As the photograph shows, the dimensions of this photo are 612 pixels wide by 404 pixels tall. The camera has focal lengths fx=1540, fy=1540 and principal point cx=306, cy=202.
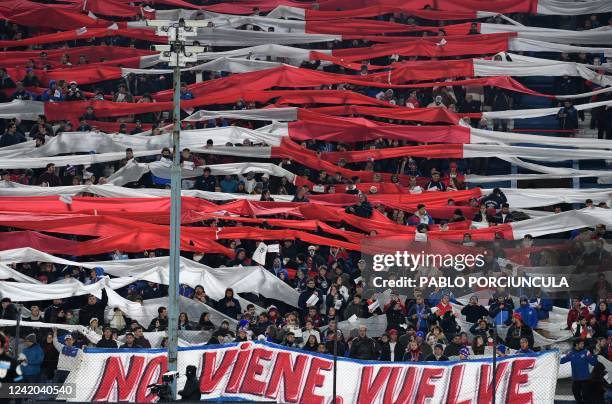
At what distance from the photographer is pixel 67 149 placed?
3559 centimetres

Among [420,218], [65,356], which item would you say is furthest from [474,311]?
[65,356]

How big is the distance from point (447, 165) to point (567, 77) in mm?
4756

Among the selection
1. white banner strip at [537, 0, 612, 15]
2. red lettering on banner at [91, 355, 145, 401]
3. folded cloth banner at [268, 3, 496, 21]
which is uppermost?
white banner strip at [537, 0, 612, 15]

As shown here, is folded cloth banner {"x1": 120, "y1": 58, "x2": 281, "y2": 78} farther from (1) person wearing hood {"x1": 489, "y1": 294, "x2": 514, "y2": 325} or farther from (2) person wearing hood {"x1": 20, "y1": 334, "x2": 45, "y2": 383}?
(2) person wearing hood {"x1": 20, "y1": 334, "x2": 45, "y2": 383}

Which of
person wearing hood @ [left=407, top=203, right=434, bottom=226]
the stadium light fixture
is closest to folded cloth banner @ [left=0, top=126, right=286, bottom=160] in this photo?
person wearing hood @ [left=407, top=203, right=434, bottom=226]

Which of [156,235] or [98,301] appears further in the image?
[156,235]

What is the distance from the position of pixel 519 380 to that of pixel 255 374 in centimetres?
422

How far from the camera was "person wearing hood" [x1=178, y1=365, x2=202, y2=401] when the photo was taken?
73.9ft

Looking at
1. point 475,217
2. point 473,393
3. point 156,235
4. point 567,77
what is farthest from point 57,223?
point 567,77

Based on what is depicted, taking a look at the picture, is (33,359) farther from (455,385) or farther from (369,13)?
(369,13)

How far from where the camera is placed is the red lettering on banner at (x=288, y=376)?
970 inches

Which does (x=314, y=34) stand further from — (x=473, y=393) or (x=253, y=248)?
(x=473, y=393)

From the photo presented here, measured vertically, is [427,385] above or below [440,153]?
below

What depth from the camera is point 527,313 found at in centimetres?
2688
